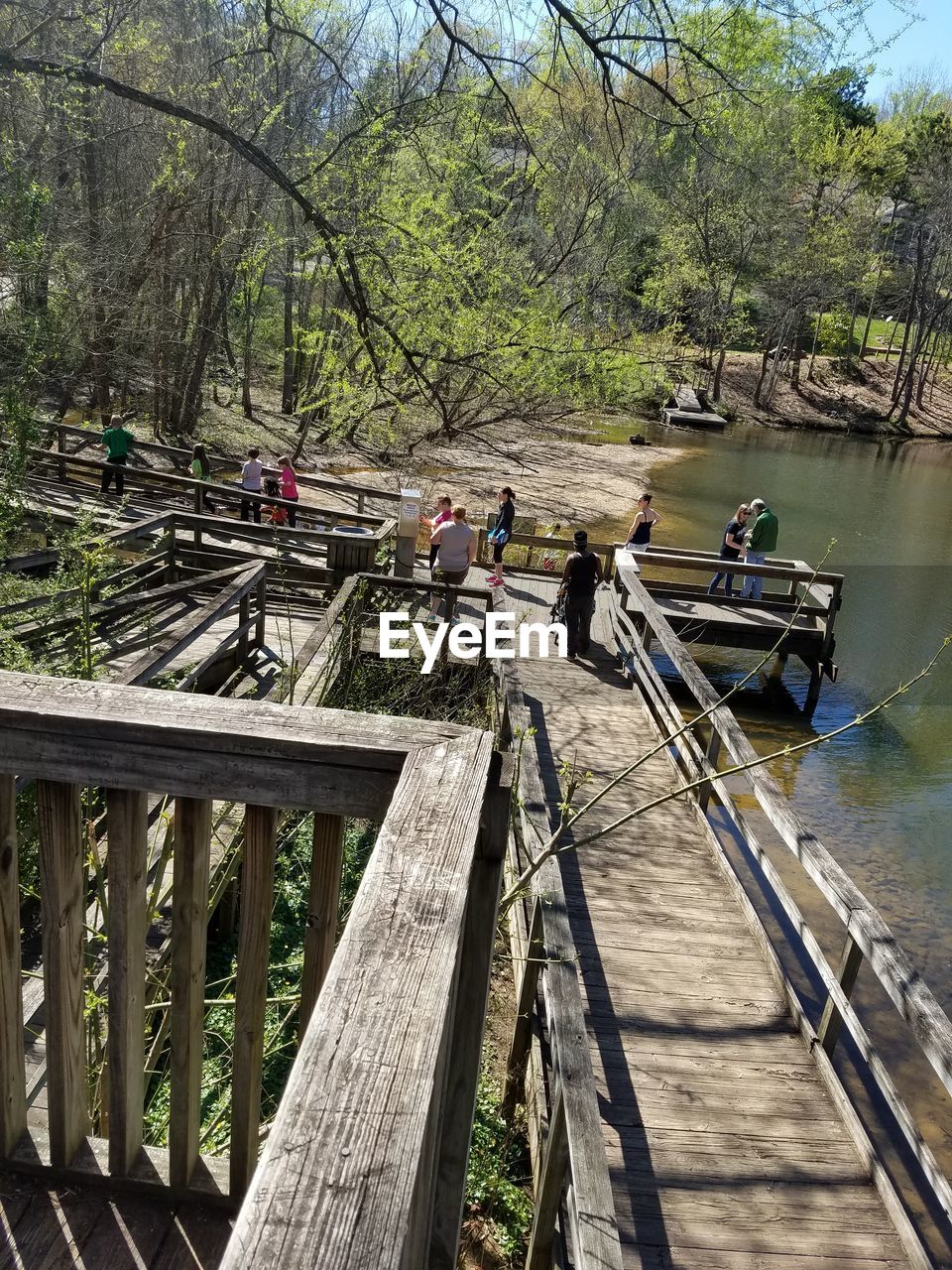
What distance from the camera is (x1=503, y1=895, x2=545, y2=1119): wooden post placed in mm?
5422

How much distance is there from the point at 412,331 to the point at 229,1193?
18340 millimetres

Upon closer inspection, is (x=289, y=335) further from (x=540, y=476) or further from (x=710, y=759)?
(x=710, y=759)

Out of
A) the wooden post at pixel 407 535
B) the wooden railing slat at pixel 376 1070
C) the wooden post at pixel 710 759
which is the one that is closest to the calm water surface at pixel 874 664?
the wooden post at pixel 710 759

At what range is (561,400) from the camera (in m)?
30.6

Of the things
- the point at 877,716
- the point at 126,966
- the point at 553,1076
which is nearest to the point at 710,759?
the point at 553,1076

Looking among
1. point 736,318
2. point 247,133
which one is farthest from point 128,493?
point 736,318

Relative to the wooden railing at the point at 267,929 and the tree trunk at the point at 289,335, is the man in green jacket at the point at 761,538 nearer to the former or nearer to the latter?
the wooden railing at the point at 267,929

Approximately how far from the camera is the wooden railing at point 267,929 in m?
A: 0.93

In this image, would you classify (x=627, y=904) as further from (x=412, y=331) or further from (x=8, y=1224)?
(x=412, y=331)

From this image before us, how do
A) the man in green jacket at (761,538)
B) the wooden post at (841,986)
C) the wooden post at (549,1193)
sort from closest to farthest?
the wooden post at (549,1193) → the wooden post at (841,986) → the man in green jacket at (761,538)

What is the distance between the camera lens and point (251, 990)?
1.66m

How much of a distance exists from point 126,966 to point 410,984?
81cm

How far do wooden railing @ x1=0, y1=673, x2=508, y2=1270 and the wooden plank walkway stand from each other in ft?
9.59

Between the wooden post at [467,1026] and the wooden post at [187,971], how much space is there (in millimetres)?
435
